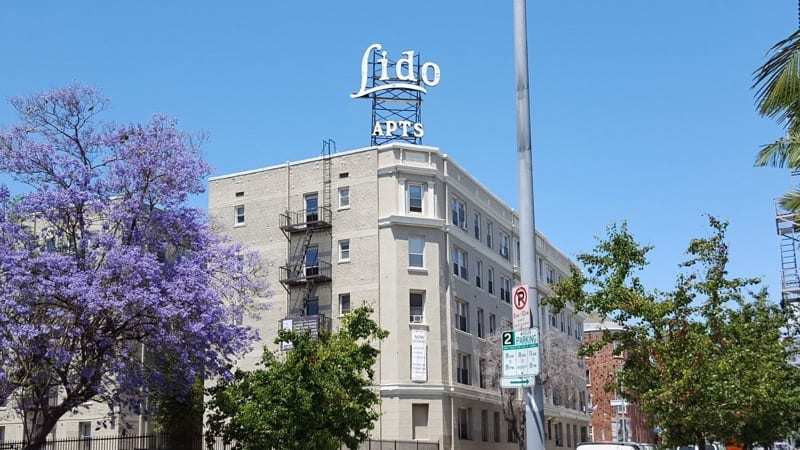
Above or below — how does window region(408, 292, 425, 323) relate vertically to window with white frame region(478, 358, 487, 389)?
above

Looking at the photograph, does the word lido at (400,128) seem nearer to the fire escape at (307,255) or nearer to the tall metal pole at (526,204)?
the fire escape at (307,255)

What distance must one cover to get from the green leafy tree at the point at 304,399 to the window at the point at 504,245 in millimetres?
30654

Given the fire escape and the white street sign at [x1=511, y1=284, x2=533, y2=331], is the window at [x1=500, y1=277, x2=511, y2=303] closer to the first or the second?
the fire escape

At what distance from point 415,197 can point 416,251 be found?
9.58 feet

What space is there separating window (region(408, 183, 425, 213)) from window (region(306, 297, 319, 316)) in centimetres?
705

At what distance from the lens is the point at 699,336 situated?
25875 millimetres

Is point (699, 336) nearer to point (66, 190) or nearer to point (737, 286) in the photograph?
point (737, 286)

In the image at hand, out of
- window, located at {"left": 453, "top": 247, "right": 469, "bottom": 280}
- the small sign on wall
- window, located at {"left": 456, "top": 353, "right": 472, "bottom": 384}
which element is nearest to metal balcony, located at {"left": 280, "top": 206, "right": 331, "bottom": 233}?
window, located at {"left": 453, "top": 247, "right": 469, "bottom": 280}

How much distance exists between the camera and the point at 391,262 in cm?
5216

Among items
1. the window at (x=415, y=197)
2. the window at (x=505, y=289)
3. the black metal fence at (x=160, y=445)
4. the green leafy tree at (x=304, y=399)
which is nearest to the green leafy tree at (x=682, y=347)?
the green leafy tree at (x=304, y=399)

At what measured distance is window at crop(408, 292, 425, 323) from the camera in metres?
52.6

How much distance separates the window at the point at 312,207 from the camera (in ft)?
179

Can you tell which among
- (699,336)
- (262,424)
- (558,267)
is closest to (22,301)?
(262,424)

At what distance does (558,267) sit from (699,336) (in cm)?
5164
